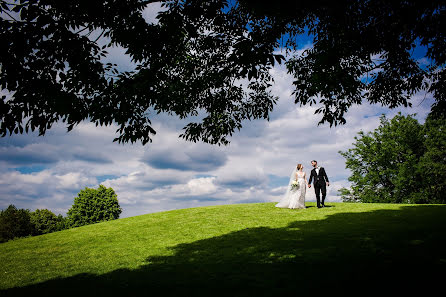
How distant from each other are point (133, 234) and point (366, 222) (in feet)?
42.0

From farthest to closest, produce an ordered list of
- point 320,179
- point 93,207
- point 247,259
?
point 93,207
point 320,179
point 247,259

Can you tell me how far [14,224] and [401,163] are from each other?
146 ft

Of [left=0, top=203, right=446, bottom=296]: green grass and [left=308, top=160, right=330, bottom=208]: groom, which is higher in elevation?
[left=308, top=160, right=330, bottom=208]: groom

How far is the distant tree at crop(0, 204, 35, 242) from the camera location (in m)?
18.2

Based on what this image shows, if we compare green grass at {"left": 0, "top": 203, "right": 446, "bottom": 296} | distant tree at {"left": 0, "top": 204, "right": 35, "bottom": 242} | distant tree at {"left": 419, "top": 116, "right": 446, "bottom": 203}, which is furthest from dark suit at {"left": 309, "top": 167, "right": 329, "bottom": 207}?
distant tree at {"left": 419, "top": 116, "right": 446, "bottom": 203}

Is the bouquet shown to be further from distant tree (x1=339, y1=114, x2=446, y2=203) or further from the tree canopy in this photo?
distant tree (x1=339, y1=114, x2=446, y2=203)

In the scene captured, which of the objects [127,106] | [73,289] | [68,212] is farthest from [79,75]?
[68,212]

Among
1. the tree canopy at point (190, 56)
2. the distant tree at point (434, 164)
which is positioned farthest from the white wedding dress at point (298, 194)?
the distant tree at point (434, 164)

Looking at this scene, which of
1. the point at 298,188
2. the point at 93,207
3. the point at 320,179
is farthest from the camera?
the point at 93,207

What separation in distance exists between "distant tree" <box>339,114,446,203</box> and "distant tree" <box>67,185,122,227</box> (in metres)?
33.6

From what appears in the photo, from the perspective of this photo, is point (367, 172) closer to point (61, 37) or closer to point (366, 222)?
point (366, 222)

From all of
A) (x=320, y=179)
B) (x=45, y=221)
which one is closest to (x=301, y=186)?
(x=320, y=179)

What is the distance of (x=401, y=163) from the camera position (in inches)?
1359

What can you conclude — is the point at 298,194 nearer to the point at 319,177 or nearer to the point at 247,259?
the point at 319,177
